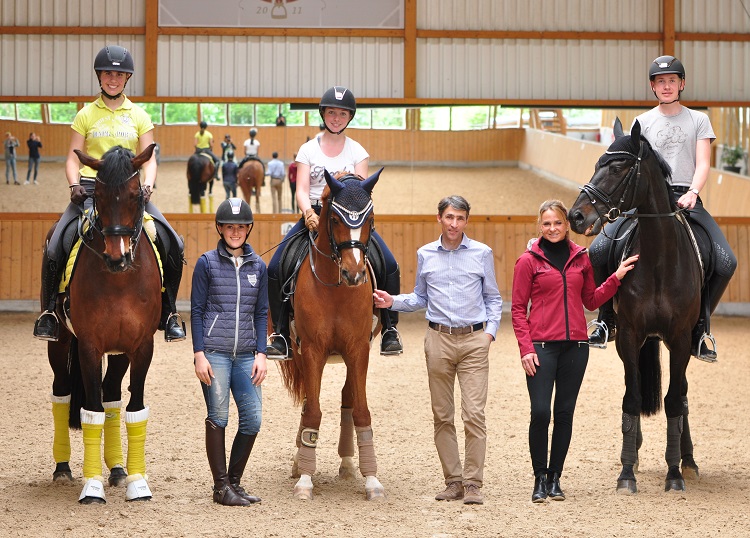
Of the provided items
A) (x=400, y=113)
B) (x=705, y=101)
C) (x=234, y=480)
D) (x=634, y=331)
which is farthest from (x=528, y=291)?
(x=705, y=101)

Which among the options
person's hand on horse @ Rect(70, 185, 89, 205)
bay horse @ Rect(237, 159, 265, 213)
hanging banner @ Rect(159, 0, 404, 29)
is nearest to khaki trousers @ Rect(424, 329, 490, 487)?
person's hand on horse @ Rect(70, 185, 89, 205)

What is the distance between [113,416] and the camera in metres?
6.46

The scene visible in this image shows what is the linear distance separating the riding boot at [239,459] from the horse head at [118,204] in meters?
1.20

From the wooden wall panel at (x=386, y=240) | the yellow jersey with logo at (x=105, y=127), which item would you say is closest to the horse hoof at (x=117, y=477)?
the yellow jersey with logo at (x=105, y=127)

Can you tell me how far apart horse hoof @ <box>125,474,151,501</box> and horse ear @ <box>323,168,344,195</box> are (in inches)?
79.5

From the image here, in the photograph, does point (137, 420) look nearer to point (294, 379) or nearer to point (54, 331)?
point (54, 331)

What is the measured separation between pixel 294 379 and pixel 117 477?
1.30m

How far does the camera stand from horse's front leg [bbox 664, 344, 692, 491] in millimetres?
6504

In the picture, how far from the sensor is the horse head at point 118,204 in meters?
5.62

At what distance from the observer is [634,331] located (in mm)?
6574

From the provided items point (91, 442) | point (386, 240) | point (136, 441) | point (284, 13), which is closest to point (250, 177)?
point (386, 240)

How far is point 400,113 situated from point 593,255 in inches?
309

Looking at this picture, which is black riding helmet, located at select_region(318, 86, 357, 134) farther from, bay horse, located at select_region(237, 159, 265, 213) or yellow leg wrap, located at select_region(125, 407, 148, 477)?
bay horse, located at select_region(237, 159, 265, 213)

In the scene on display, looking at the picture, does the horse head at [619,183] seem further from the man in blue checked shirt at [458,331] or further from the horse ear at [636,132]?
the man in blue checked shirt at [458,331]
